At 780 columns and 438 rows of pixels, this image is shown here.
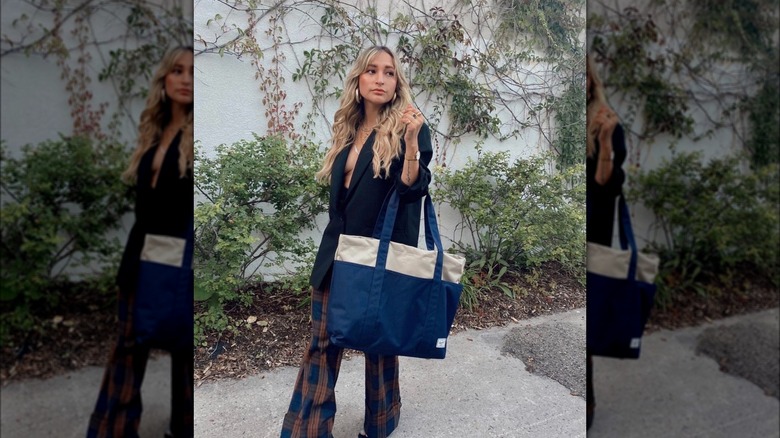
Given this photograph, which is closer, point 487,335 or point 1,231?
point 1,231

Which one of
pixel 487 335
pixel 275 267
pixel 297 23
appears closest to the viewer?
pixel 297 23

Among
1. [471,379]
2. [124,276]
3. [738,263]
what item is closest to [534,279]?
[471,379]

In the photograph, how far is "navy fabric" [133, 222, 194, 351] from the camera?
0.75 meters

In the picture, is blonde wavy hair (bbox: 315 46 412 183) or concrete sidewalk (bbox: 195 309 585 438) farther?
concrete sidewalk (bbox: 195 309 585 438)

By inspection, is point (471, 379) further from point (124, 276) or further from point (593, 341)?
point (124, 276)

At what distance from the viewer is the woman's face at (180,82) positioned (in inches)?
28.9

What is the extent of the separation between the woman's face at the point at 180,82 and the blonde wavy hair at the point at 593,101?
0.59 m

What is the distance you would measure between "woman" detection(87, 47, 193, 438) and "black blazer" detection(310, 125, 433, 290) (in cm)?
130

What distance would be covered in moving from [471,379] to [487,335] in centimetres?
38

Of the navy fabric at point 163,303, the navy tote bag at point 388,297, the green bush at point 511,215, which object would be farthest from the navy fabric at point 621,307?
the green bush at point 511,215

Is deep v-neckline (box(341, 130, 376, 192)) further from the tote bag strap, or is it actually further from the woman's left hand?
the tote bag strap

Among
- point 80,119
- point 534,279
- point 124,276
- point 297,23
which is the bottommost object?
point 534,279

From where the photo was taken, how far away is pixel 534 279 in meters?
3.19

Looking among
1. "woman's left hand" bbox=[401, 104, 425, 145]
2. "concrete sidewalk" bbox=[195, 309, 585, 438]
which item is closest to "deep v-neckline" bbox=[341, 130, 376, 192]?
"woman's left hand" bbox=[401, 104, 425, 145]
